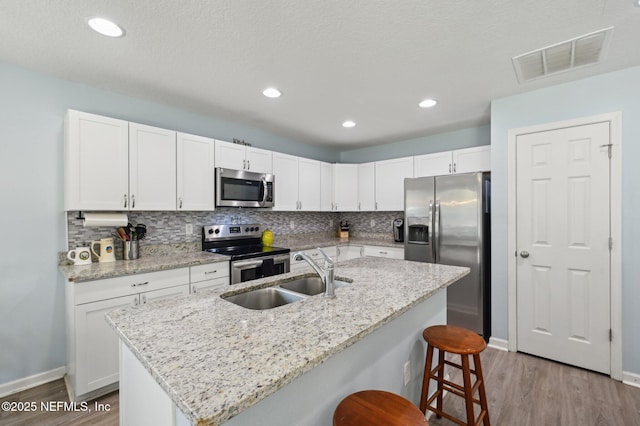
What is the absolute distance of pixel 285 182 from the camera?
12.9 ft

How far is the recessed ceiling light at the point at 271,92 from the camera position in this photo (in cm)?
262

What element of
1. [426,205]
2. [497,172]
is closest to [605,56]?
[497,172]

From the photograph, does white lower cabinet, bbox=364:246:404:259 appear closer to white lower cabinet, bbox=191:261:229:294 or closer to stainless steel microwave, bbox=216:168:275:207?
stainless steel microwave, bbox=216:168:275:207

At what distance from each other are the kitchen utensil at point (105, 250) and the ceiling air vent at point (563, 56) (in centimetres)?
355

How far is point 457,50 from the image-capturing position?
6.55 feet

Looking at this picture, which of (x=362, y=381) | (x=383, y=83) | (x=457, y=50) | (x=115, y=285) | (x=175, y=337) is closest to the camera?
(x=175, y=337)

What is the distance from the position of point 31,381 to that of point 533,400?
380 cm

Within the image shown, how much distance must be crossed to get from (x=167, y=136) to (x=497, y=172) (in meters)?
3.25

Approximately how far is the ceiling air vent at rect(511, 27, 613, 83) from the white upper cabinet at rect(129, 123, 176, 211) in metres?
3.00

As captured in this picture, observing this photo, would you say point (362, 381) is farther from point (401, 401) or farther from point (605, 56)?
point (605, 56)

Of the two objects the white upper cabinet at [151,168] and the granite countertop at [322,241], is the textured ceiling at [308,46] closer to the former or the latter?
the white upper cabinet at [151,168]

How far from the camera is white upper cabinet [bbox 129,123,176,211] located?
101 inches


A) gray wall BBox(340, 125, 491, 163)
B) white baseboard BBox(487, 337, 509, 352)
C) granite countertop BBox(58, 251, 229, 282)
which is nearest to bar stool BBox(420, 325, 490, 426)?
white baseboard BBox(487, 337, 509, 352)

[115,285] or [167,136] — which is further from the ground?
Answer: [167,136]
